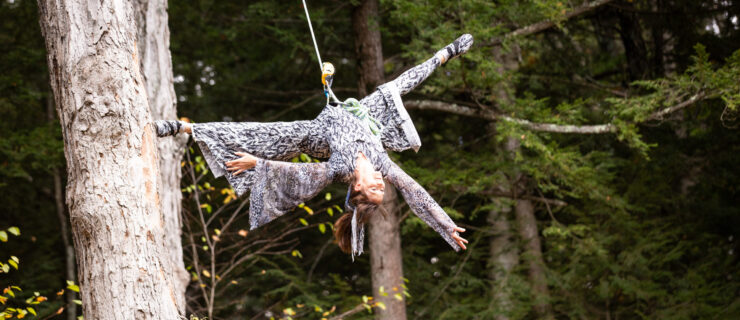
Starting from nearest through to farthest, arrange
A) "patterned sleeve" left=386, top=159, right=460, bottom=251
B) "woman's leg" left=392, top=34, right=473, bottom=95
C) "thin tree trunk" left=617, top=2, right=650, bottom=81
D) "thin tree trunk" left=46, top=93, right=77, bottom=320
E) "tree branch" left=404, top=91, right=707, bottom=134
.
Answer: "patterned sleeve" left=386, top=159, right=460, bottom=251
"woman's leg" left=392, top=34, right=473, bottom=95
"tree branch" left=404, top=91, right=707, bottom=134
"thin tree trunk" left=617, top=2, right=650, bottom=81
"thin tree trunk" left=46, top=93, right=77, bottom=320

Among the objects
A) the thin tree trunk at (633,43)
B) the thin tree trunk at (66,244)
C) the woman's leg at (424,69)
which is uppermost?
the thin tree trunk at (633,43)

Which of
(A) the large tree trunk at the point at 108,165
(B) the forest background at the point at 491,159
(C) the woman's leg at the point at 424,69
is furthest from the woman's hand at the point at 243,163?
(B) the forest background at the point at 491,159

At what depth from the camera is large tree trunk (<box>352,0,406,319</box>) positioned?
684 centimetres

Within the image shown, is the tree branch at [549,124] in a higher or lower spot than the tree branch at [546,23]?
lower

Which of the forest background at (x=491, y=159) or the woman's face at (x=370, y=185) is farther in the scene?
the forest background at (x=491, y=159)

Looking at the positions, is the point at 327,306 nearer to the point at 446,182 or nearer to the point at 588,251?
the point at 446,182

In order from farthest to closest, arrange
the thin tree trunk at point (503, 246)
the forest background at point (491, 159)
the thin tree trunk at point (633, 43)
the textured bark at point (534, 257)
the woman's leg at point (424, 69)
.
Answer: the thin tree trunk at point (633, 43)
the textured bark at point (534, 257)
the thin tree trunk at point (503, 246)
the forest background at point (491, 159)
the woman's leg at point (424, 69)

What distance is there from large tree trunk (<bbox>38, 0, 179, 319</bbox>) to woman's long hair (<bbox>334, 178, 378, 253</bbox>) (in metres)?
0.75

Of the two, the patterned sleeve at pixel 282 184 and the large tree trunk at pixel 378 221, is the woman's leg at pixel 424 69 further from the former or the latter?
the large tree trunk at pixel 378 221

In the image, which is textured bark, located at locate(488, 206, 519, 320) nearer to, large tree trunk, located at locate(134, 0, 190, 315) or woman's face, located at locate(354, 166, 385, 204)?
large tree trunk, located at locate(134, 0, 190, 315)

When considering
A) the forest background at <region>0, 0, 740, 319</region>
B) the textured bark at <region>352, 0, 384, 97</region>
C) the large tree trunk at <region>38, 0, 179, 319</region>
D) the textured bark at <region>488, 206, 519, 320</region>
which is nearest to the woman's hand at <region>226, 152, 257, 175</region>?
the large tree trunk at <region>38, 0, 179, 319</region>

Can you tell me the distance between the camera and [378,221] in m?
6.95

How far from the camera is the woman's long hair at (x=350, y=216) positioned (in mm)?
2746

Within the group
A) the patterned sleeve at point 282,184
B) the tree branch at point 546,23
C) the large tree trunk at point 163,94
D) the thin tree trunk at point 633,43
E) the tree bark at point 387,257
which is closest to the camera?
the patterned sleeve at point 282,184
